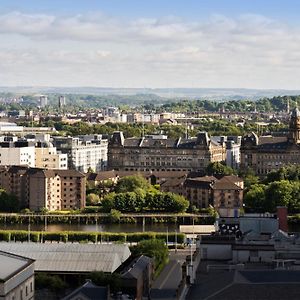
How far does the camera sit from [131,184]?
146 feet

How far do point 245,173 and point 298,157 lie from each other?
4.83m

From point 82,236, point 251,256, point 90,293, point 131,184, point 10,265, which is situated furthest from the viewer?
point 131,184

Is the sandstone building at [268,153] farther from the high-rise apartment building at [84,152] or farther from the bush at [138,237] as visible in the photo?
the bush at [138,237]

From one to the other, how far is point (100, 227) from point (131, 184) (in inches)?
280

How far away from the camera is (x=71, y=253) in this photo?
2377cm

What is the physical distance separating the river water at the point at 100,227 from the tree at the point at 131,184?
5559 mm

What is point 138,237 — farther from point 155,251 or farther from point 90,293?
point 90,293

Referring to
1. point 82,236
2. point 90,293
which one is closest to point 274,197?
point 82,236

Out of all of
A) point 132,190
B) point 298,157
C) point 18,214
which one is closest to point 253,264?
point 18,214

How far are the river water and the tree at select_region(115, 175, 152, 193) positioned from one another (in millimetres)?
5559

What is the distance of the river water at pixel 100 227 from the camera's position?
121 feet

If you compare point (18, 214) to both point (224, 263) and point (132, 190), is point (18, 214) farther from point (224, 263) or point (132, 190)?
point (224, 263)

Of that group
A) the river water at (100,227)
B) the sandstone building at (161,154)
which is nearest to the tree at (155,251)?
the river water at (100,227)

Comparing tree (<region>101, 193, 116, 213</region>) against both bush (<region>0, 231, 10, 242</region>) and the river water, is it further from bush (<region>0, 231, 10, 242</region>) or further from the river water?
bush (<region>0, 231, 10, 242</region>)
